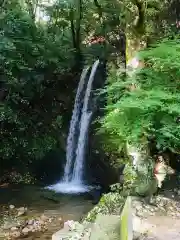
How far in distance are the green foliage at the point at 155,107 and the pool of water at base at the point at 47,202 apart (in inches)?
142

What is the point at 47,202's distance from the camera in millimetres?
8992

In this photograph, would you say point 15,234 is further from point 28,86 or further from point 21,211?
point 28,86

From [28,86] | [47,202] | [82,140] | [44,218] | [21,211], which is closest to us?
[44,218]

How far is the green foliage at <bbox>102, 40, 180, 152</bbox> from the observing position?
4695 mm

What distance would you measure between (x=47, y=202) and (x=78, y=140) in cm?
277

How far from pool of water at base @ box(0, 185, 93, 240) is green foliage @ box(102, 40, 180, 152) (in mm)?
3598

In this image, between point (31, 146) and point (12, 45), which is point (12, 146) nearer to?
point (31, 146)

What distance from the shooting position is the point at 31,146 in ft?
35.8

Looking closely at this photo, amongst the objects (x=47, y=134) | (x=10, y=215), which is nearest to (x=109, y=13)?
(x=47, y=134)

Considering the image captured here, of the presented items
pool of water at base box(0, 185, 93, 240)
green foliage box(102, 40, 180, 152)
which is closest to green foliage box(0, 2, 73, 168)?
pool of water at base box(0, 185, 93, 240)

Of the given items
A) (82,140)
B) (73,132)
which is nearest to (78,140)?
(82,140)

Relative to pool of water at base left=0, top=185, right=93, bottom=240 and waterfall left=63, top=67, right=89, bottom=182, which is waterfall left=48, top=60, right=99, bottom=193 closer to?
waterfall left=63, top=67, right=89, bottom=182

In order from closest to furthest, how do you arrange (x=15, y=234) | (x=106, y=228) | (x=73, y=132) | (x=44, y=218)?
(x=106, y=228), (x=15, y=234), (x=44, y=218), (x=73, y=132)

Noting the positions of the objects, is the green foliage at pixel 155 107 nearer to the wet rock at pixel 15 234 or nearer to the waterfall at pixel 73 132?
the wet rock at pixel 15 234
